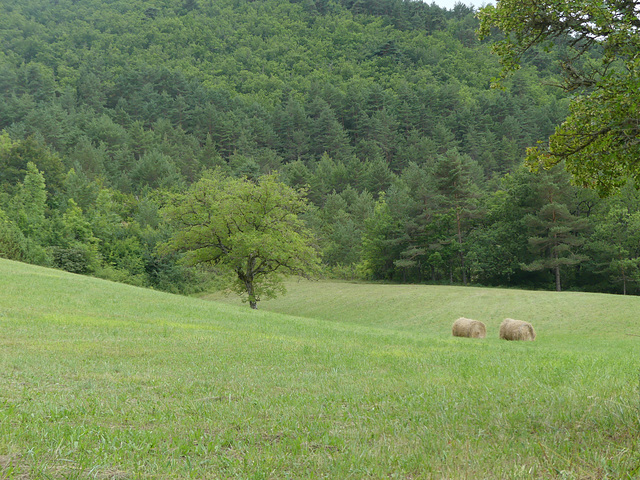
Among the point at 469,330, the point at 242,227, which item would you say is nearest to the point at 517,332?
the point at 469,330

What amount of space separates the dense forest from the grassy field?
4.92 m

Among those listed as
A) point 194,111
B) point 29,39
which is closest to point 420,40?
point 194,111

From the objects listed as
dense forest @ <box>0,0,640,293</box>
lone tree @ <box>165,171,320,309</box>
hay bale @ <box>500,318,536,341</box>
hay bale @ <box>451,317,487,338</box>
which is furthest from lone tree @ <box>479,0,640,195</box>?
lone tree @ <box>165,171,320,309</box>

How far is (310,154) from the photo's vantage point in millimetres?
126250

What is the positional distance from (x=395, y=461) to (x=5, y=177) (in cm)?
8132

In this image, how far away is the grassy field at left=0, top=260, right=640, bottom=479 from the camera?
4340 mm

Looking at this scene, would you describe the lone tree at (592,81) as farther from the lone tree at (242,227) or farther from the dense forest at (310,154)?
the lone tree at (242,227)

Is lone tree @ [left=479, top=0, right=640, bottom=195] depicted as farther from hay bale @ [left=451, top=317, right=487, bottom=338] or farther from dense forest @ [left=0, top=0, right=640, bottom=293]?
hay bale @ [left=451, top=317, right=487, bottom=338]

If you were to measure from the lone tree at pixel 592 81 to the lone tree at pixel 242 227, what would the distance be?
95.8ft

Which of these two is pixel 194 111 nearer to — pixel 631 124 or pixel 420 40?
pixel 420 40

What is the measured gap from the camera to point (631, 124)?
21.5 ft

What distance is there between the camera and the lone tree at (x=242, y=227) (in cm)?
3756

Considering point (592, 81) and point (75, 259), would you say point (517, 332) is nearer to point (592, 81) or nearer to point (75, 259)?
point (592, 81)

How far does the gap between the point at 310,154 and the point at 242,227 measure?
90.3 m
